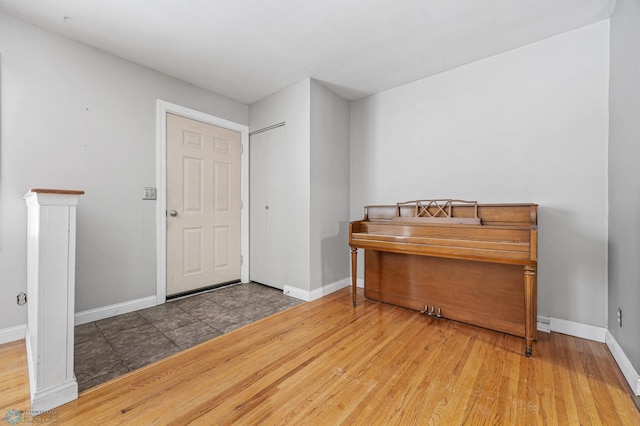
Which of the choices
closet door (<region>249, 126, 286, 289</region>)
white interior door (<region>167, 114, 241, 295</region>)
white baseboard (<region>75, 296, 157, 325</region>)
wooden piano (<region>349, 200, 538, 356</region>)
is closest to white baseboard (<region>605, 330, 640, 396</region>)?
wooden piano (<region>349, 200, 538, 356</region>)

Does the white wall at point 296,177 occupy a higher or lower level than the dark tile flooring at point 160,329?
higher

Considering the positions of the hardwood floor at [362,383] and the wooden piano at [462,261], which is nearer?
the hardwood floor at [362,383]

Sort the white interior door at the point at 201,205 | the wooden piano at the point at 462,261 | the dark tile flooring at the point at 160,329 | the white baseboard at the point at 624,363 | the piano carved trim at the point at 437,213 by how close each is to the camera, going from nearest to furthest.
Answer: the white baseboard at the point at 624,363 → the dark tile flooring at the point at 160,329 → the wooden piano at the point at 462,261 → the piano carved trim at the point at 437,213 → the white interior door at the point at 201,205

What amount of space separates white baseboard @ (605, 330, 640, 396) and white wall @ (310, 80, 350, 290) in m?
2.29

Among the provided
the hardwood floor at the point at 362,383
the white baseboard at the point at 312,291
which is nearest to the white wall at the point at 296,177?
the white baseboard at the point at 312,291

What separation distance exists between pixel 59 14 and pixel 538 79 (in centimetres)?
374

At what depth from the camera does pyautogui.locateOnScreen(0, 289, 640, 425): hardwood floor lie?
1.27 metres

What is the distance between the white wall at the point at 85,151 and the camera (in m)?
1.99

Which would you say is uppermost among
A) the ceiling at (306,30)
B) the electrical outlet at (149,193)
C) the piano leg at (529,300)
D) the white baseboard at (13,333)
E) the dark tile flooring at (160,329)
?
the ceiling at (306,30)

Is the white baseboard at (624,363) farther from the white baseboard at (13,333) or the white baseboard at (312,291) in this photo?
the white baseboard at (13,333)

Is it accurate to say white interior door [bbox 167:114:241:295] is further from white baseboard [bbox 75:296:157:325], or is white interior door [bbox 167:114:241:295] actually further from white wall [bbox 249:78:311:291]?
white wall [bbox 249:78:311:291]

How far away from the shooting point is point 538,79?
2240 mm

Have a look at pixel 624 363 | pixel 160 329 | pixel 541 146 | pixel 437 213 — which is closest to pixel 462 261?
pixel 437 213

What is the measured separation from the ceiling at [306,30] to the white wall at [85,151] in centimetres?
20
